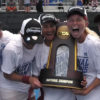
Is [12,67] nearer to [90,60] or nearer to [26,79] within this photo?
[26,79]

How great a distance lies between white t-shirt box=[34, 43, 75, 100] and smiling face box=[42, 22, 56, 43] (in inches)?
4.0

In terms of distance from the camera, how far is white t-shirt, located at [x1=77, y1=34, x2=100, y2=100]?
8.55 ft

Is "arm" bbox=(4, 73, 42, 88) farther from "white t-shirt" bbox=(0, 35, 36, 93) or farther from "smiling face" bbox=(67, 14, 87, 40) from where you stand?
"smiling face" bbox=(67, 14, 87, 40)

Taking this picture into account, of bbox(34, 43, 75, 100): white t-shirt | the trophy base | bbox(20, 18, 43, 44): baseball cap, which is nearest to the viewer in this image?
the trophy base

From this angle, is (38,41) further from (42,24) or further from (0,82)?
(0,82)

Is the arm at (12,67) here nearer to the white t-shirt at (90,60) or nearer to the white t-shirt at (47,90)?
the white t-shirt at (47,90)

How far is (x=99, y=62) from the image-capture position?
102 inches

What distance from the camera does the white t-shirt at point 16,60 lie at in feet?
8.75

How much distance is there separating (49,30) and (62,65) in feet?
1.18

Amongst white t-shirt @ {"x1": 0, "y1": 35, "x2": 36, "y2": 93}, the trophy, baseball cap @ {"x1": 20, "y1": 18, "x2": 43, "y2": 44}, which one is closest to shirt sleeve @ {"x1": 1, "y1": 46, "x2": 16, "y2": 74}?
white t-shirt @ {"x1": 0, "y1": 35, "x2": 36, "y2": 93}

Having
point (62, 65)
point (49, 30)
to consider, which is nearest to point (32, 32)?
point (49, 30)

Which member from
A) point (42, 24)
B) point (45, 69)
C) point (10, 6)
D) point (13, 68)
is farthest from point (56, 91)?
point (10, 6)

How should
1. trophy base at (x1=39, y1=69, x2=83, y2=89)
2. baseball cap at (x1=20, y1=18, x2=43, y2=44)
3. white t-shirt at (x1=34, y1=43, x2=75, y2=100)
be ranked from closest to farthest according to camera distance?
1. trophy base at (x1=39, y1=69, x2=83, y2=89)
2. baseball cap at (x1=20, y1=18, x2=43, y2=44)
3. white t-shirt at (x1=34, y1=43, x2=75, y2=100)

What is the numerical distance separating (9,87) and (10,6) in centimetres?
1509
